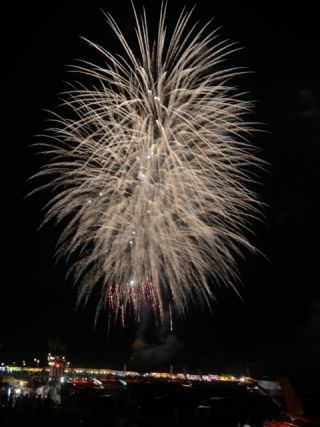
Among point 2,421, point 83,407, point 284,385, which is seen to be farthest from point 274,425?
point 83,407

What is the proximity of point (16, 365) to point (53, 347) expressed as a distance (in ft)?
196

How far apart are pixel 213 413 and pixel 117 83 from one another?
24.0 metres

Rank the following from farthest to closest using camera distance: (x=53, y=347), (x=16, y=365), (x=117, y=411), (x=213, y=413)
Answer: (x=16, y=365) < (x=53, y=347) < (x=213, y=413) < (x=117, y=411)

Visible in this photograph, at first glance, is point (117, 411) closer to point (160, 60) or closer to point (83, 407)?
point (83, 407)

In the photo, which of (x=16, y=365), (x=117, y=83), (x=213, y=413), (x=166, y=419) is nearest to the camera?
(x=117, y=83)

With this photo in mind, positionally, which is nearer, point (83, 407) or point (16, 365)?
point (83, 407)

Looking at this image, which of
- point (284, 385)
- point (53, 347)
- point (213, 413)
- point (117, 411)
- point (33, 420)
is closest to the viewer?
point (284, 385)

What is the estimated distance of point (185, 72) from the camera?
18.4m

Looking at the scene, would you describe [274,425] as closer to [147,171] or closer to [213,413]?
[147,171]

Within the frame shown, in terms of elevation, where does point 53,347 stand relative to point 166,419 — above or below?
above

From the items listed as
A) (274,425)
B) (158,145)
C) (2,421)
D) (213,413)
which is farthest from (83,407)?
(158,145)

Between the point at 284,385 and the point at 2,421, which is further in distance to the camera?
the point at 2,421

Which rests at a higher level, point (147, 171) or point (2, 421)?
point (147, 171)

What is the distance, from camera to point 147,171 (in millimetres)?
20125
